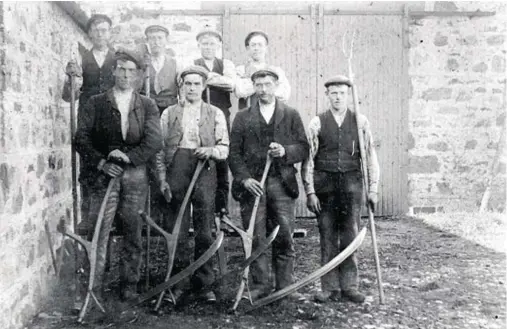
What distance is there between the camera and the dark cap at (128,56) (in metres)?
4.20

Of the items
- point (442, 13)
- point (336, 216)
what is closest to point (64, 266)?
point (336, 216)

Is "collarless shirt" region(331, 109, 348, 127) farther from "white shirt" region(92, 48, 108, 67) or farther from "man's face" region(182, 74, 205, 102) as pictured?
"white shirt" region(92, 48, 108, 67)

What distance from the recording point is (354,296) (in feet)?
14.4

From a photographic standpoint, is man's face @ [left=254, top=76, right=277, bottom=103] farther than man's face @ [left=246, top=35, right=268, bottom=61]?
No

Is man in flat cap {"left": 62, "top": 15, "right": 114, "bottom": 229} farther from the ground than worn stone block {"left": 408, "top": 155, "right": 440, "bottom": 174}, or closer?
farther from the ground

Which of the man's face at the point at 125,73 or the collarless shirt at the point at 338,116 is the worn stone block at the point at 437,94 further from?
the man's face at the point at 125,73

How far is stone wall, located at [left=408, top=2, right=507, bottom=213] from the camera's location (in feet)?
27.0

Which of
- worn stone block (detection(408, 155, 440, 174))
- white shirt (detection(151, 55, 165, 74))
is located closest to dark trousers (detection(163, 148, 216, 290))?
white shirt (detection(151, 55, 165, 74))

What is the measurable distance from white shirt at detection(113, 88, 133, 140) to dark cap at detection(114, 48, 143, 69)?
26cm

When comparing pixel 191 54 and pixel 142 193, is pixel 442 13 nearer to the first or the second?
pixel 191 54

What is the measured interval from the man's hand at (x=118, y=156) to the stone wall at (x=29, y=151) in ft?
2.09

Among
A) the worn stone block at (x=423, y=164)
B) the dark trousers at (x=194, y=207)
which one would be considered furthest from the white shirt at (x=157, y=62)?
the worn stone block at (x=423, y=164)

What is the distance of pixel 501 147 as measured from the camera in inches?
325

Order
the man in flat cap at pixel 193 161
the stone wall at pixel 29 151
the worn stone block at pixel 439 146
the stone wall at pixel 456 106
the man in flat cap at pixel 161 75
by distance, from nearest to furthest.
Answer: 1. the stone wall at pixel 29 151
2. the man in flat cap at pixel 193 161
3. the man in flat cap at pixel 161 75
4. the stone wall at pixel 456 106
5. the worn stone block at pixel 439 146
